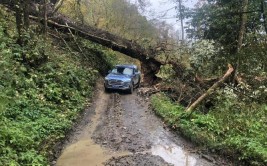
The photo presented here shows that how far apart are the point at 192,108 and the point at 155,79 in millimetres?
9260

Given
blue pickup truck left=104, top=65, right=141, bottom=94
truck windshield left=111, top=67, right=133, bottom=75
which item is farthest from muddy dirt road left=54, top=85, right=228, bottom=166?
truck windshield left=111, top=67, right=133, bottom=75

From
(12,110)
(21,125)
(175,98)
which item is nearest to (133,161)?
(21,125)

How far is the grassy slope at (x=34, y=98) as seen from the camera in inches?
335

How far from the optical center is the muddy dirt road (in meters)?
9.49

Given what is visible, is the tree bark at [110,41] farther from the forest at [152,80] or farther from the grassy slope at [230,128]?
the grassy slope at [230,128]

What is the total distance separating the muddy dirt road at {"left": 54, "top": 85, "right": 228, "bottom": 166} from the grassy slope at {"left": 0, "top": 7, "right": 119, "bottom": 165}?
2.24 ft

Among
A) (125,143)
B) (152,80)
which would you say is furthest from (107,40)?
(125,143)

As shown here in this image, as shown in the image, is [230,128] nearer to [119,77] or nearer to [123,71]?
[119,77]

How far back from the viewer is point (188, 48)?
64.4 ft

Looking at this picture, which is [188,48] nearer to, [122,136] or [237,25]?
[237,25]

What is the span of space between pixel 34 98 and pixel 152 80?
12519 millimetres

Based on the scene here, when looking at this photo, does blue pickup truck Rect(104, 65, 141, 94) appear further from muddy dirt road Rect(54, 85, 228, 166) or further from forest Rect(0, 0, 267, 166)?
muddy dirt road Rect(54, 85, 228, 166)

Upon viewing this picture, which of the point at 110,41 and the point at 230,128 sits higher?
the point at 110,41

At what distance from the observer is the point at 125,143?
10961 millimetres
